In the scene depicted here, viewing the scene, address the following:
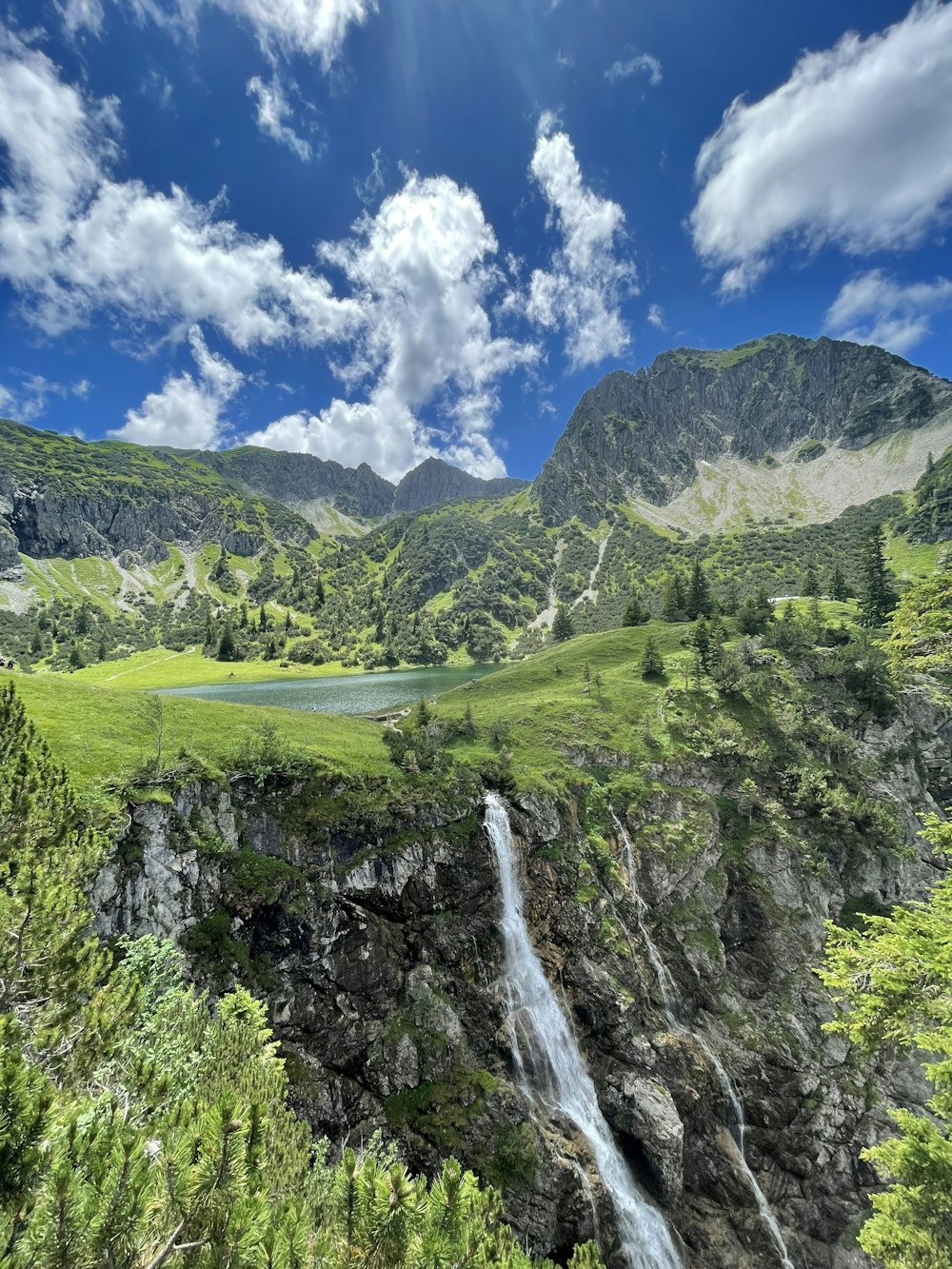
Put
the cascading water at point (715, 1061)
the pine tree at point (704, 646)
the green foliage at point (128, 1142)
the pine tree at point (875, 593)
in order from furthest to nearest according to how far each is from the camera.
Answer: the pine tree at point (875, 593) → the pine tree at point (704, 646) → the cascading water at point (715, 1061) → the green foliage at point (128, 1142)

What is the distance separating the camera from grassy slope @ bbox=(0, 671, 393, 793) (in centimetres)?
2458

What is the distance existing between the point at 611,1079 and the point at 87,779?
31953 mm

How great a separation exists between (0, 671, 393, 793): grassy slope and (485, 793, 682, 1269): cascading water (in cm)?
1311

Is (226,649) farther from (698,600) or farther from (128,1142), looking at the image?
(128,1142)

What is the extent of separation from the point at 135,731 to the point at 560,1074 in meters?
30.2

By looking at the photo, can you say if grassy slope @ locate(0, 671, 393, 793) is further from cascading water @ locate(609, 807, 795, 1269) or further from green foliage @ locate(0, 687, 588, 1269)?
cascading water @ locate(609, 807, 795, 1269)

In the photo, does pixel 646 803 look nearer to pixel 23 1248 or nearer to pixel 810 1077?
pixel 810 1077

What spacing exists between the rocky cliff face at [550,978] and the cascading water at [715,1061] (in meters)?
0.27

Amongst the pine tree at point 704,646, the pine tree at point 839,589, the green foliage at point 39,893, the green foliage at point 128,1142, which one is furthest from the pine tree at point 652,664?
the pine tree at point 839,589

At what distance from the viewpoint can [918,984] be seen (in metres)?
14.4

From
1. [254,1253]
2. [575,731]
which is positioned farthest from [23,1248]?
[575,731]

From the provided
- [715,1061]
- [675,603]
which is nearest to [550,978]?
[715,1061]

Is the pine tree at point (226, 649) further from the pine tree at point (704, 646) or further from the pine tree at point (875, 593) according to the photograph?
the pine tree at point (875, 593)

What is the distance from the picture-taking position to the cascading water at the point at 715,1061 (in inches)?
1076
